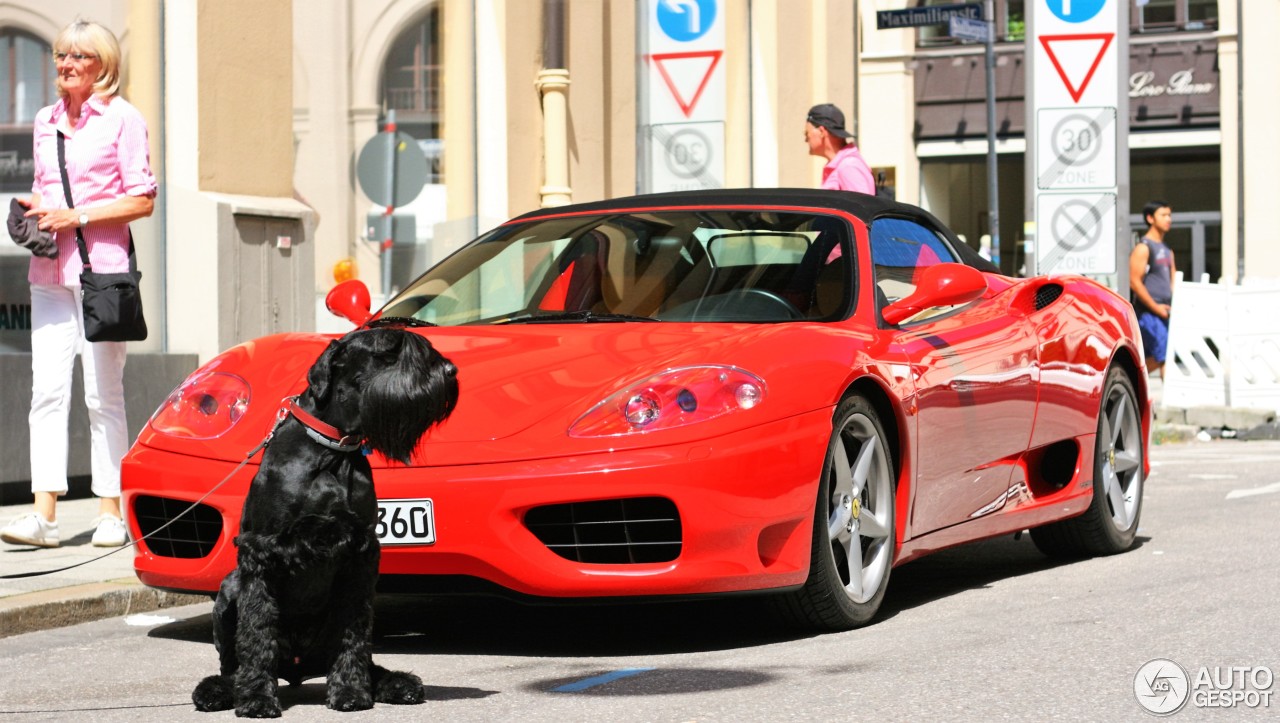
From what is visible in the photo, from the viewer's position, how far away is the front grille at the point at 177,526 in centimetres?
580

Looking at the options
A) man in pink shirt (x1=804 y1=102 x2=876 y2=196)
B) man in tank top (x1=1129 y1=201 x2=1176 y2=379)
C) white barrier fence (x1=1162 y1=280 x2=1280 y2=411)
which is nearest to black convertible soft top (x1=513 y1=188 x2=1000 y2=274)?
man in pink shirt (x1=804 y1=102 x2=876 y2=196)

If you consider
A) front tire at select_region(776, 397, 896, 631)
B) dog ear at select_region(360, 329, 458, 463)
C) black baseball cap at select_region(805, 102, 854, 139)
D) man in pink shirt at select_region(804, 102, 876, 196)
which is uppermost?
black baseball cap at select_region(805, 102, 854, 139)

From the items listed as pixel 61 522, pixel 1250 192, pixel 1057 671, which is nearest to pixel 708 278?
pixel 1057 671

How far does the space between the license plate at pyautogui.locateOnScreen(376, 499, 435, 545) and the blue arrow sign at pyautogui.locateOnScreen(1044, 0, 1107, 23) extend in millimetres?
9630

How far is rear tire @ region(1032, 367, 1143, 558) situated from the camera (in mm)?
7660

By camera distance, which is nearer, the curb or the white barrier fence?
the curb

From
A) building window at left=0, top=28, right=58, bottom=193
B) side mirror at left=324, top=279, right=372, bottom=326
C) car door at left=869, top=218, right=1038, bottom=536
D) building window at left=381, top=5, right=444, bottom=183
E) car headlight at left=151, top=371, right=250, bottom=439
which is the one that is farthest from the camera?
building window at left=381, top=5, right=444, bottom=183

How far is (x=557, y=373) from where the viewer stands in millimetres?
5715

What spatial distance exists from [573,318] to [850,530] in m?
1.11

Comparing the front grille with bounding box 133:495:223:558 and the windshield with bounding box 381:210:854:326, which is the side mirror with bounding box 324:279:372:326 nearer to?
the windshield with bounding box 381:210:854:326

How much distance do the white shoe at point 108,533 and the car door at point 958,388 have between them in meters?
3.07

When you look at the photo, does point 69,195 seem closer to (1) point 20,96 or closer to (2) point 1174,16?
(1) point 20,96

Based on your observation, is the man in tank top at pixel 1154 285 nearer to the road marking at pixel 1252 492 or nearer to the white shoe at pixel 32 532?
the road marking at pixel 1252 492

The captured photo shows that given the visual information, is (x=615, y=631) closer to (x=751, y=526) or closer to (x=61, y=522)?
(x=751, y=526)
